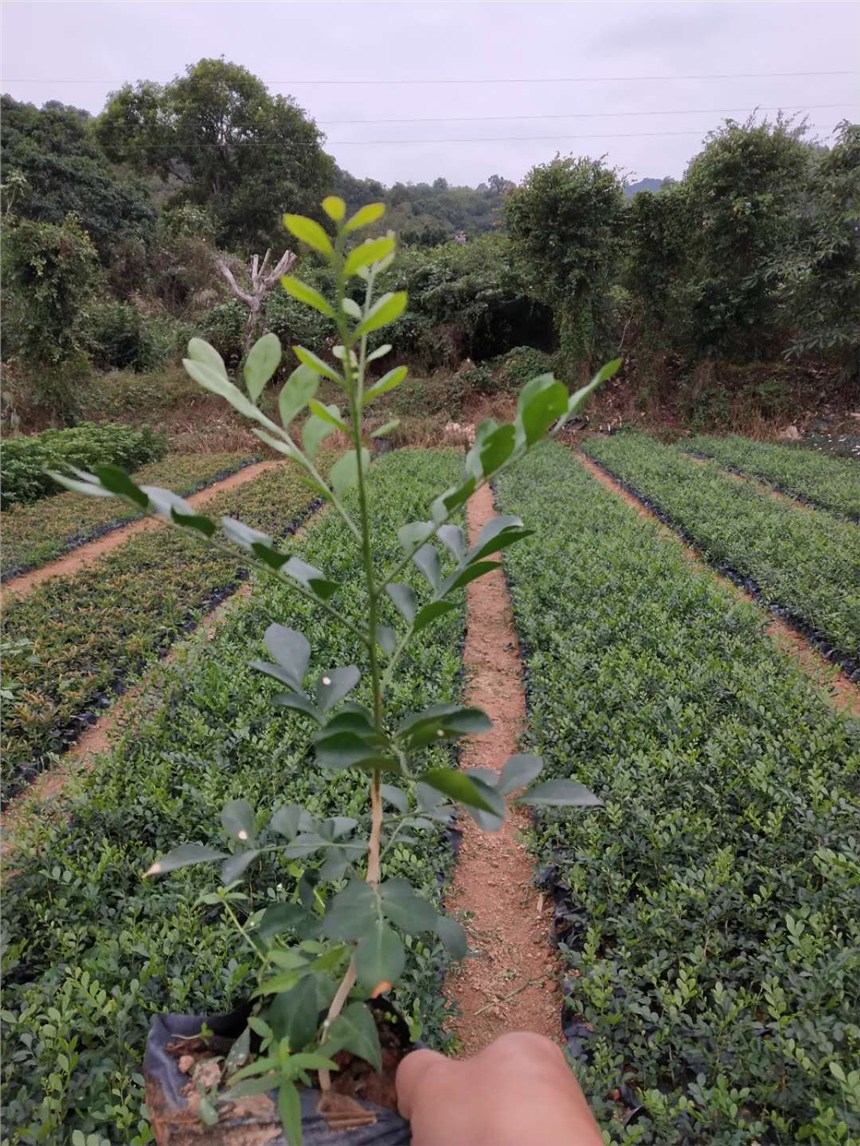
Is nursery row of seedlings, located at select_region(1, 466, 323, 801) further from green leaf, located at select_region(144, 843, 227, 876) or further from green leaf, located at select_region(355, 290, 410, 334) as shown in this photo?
green leaf, located at select_region(355, 290, 410, 334)

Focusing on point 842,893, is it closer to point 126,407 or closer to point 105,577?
point 105,577

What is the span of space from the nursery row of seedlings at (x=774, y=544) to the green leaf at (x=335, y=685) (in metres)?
3.98

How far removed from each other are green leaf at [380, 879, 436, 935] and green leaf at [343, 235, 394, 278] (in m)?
0.65

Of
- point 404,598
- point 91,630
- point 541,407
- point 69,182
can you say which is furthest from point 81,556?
point 69,182

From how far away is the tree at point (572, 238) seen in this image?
12.3 meters

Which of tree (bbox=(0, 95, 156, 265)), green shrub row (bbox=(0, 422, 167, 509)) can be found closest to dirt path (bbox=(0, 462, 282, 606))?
green shrub row (bbox=(0, 422, 167, 509))

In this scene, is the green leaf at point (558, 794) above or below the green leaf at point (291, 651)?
below

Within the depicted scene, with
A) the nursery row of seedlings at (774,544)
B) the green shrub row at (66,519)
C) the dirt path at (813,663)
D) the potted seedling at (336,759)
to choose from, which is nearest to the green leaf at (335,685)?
the potted seedling at (336,759)

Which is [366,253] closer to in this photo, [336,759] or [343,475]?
[343,475]

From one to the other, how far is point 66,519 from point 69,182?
1561 centimetres

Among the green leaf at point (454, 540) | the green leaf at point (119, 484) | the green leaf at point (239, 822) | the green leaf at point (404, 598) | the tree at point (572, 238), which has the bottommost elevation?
the green leaf at point (239, 822)

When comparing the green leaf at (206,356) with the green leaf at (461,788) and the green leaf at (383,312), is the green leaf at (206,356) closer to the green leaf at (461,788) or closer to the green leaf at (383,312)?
the green leaf at (383,312)

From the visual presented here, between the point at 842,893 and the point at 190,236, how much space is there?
2141 cm

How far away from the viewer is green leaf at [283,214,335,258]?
616mm
